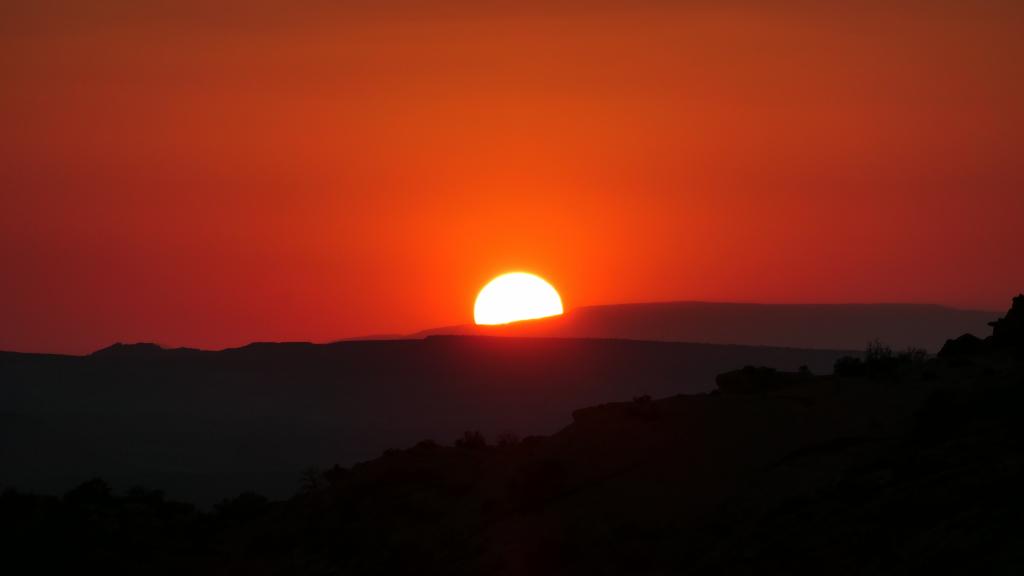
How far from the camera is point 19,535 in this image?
33156 millimetres

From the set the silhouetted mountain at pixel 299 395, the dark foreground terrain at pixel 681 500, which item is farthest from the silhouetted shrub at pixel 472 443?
the silhouetted mountain at pixel 299 395

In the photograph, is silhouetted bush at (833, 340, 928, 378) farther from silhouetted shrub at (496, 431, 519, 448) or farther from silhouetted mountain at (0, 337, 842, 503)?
silhouetted mountain at (0, 337, 842, 503)

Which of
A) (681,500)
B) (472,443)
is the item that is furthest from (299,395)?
(681,500)

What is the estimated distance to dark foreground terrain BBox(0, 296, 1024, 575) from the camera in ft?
78.6

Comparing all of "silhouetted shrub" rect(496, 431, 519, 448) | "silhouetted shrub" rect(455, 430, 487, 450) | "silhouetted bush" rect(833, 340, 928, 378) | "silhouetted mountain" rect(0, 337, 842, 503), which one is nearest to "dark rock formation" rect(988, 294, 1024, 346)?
"silhouetted bush" rect(833, 340, 928, 378)

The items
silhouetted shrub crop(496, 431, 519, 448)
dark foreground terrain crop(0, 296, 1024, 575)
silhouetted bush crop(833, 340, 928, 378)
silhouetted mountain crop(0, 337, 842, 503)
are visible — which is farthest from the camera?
silhouetted mountain crop(0, 337, 842, 503)

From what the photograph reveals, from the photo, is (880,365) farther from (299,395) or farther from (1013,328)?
(299,395)

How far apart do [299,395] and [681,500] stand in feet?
391

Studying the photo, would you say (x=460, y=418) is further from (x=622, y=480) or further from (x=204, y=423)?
(x=622, y=480)

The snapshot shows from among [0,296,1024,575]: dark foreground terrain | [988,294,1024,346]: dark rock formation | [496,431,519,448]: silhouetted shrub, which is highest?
[988,294,1024,346]: dark rock formation

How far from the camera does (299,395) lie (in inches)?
5738

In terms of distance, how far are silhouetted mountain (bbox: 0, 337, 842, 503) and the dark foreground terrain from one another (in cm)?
6315

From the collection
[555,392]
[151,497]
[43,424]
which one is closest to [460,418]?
[555,392]

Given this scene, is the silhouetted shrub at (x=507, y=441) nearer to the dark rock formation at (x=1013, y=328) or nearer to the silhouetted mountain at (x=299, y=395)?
the dark rock formation at (x=1013, y=328)
